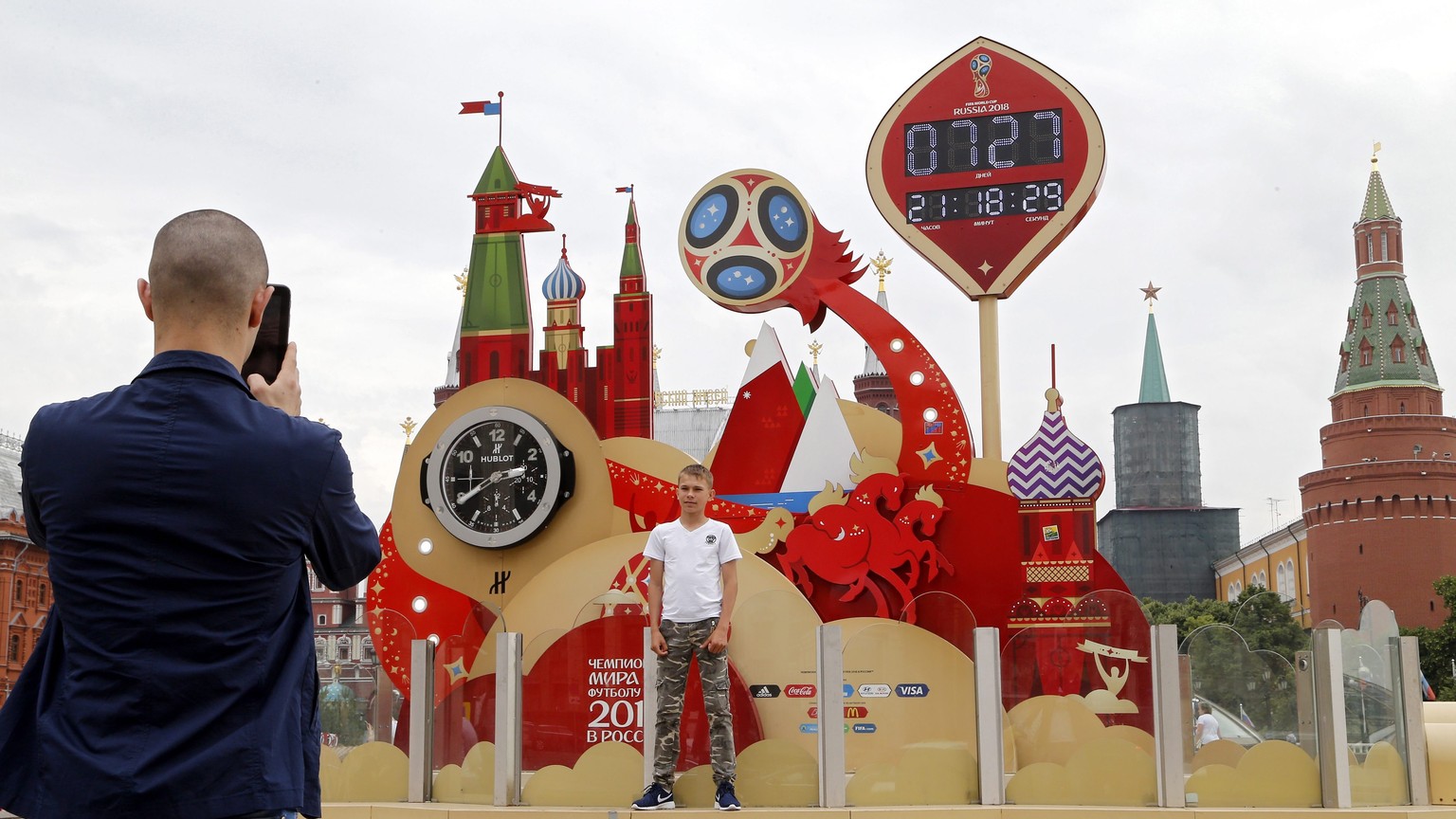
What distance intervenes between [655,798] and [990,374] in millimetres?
7001

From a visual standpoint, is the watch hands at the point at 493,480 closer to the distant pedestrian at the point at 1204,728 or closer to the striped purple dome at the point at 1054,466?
the striped purple dome at the point at 1054,466

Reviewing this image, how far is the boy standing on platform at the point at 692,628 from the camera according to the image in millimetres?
8383

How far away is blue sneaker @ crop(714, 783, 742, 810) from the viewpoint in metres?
8.38

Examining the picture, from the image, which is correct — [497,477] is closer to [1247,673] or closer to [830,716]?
[830,716]

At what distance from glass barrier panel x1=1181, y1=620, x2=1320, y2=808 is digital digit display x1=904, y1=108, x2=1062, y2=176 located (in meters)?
6.62

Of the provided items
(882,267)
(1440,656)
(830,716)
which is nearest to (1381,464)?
(1440,656)

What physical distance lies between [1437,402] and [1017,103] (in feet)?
218

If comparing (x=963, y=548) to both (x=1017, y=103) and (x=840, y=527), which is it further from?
(x=1017, y=103)

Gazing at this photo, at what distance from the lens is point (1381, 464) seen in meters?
69.9

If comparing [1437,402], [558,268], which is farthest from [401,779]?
[1437,402]

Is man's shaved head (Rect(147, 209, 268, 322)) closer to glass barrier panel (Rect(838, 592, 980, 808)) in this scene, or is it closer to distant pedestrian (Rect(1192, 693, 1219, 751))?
glass barrier panel (Rect(838, 592, 980, 808))

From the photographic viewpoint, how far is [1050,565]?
13.0m

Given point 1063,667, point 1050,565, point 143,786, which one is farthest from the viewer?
point 1050,565

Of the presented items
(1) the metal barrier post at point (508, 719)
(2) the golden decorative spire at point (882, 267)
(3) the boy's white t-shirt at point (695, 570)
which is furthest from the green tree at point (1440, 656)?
(3) the boy's white t-shirt at point (695, 570)
